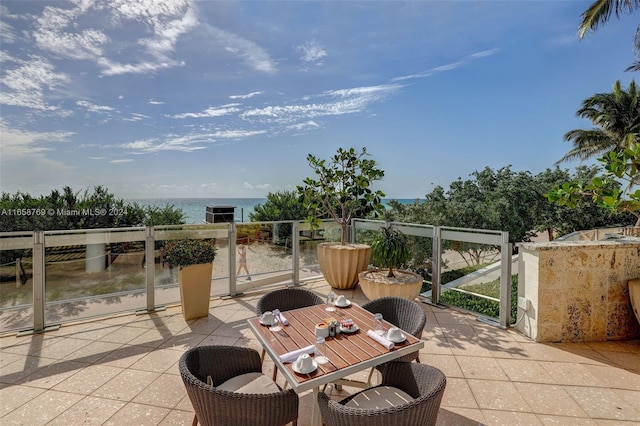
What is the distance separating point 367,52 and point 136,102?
9.98 meters

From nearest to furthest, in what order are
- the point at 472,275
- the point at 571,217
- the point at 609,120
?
the point at 472,275 → the point at 571,217 → the point at 609,120

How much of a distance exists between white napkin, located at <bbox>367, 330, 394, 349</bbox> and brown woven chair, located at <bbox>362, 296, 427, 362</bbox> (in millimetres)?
457

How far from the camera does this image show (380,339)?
1.79 m

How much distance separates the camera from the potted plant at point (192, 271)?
12.5 ft

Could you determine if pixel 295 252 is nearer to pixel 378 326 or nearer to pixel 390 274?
pixel 390 274

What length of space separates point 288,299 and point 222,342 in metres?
1.11

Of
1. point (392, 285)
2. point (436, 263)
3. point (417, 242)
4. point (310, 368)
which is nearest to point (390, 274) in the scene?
point (392, 285)

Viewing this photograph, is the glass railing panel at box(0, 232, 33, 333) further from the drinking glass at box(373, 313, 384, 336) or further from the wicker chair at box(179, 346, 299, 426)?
the drinking glass at box(373, 313, 384, 336)

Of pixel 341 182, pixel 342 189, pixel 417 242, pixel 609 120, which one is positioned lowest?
pixel 417 242

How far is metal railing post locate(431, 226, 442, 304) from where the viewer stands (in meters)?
4.42

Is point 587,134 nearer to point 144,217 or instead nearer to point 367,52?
point 367,52

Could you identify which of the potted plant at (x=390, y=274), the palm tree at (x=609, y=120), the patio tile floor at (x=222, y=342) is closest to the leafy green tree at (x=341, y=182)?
the potted plant at (x=390, y=274)

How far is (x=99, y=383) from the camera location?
2445mm

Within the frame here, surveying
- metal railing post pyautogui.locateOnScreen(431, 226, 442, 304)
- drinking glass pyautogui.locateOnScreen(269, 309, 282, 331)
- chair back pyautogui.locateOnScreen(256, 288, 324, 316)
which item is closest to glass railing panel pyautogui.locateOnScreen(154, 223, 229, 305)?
chair back pyautogui.locateOnScreen(256, 288, 324, 316)
